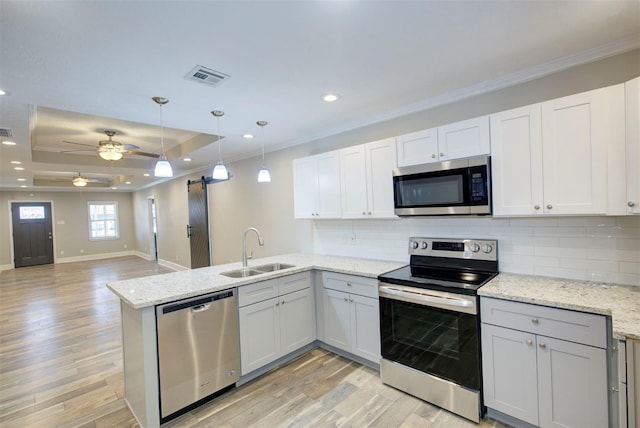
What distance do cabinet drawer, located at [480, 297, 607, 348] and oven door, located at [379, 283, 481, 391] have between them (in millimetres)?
114

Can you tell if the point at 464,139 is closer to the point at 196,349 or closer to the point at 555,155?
the point at 555,155

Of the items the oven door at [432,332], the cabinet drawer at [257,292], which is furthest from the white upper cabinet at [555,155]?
the cabinet drawer at [257,292]

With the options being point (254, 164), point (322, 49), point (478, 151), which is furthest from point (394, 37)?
point (254, 164)

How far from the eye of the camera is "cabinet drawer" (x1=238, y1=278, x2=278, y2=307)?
256 cm

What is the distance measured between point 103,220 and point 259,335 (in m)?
11.2

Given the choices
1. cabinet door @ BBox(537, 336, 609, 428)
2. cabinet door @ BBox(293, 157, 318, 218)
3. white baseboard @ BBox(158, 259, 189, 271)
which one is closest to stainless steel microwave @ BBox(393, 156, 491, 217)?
cabinet door @ BBox(537, 336, 609, 428)

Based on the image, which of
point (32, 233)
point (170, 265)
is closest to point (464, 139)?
point (170, 265)

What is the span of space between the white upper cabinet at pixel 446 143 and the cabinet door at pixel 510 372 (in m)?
1.31

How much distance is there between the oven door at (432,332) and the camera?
2.06 m

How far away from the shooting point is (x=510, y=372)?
76.7 inches

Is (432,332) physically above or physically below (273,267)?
below

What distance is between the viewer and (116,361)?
315 cm

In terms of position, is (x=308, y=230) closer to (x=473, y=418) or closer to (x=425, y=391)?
(x=425, y=391)

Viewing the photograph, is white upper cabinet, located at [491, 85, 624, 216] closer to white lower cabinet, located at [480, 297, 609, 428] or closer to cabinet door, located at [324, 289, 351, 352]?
white lower cabinet, located at [480, 297, 609, 428]
